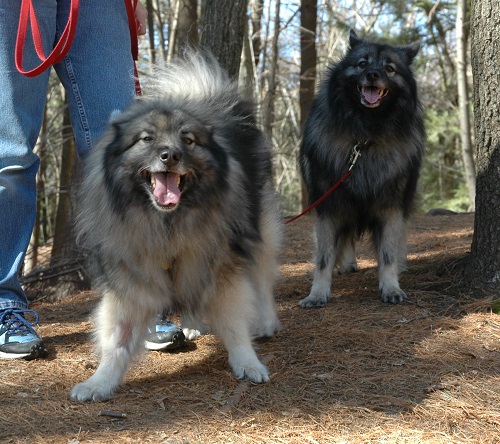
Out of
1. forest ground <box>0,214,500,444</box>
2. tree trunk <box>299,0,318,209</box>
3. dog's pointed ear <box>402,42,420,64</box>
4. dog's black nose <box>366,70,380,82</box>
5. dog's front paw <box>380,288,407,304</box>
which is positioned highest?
tree trunk <box>299,0,318,209</box>

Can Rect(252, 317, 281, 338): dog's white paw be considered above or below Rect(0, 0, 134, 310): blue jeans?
below

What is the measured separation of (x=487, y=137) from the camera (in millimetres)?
3725

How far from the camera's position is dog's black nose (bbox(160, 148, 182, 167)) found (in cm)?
243

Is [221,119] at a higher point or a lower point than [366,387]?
higher

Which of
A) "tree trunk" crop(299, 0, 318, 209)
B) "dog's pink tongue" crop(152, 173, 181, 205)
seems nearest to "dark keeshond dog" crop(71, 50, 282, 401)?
"dog's pink tongue" crop(152, 173, 181, 205)

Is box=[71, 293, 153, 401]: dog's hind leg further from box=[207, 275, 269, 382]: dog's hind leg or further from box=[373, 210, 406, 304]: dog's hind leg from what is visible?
box=[373, 210, 406, 304]: dog's hind leg

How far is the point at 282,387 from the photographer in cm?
267

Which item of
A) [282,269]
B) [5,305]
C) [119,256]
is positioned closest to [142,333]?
[119,256]

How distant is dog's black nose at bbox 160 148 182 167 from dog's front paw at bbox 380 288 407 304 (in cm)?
208

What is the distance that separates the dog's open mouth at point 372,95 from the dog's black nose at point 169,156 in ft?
6.28

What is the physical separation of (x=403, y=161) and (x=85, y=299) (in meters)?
2.47

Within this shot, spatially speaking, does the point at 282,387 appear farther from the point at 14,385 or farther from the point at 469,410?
the point at 14,385

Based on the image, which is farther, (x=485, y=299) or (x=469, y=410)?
(x=485, y=299)

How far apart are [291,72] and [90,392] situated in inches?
558
